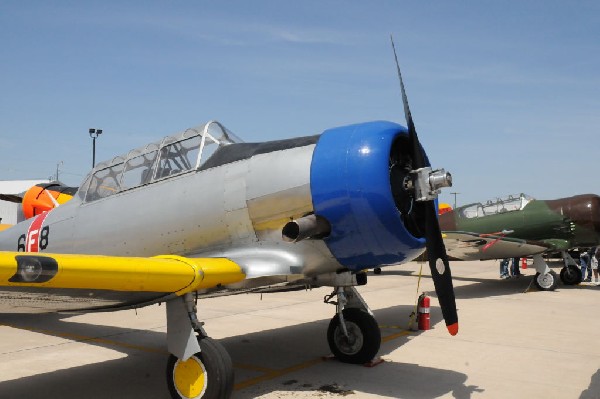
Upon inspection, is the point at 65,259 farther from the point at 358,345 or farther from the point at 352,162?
the point at 358,345

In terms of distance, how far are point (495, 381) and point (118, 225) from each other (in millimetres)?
4123

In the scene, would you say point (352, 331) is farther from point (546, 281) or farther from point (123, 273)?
point (546, 281)

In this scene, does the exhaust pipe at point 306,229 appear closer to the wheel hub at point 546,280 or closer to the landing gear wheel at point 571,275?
the wheel hub at point 546,280

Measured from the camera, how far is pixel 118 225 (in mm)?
5695

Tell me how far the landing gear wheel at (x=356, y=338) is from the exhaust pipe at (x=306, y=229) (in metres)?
1.93

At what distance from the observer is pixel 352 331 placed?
6.21 m

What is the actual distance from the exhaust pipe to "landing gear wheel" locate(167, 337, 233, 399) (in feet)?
3.59

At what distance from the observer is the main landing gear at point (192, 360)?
436 cm

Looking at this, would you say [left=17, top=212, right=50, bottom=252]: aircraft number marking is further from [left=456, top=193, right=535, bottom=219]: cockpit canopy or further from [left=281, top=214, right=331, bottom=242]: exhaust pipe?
[left=456, top=193, right=535, bottom=219]: cockpit canopy

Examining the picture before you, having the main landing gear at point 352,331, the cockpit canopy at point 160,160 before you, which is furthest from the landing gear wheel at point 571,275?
the cockpit canopy at point 160,160

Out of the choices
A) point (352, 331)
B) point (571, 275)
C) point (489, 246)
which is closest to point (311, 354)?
point (352, 331)

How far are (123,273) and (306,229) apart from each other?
1473mm

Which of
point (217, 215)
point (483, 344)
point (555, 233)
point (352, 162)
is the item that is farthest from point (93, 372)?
point (555, 233)

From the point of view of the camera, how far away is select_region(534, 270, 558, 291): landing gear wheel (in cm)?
1371
